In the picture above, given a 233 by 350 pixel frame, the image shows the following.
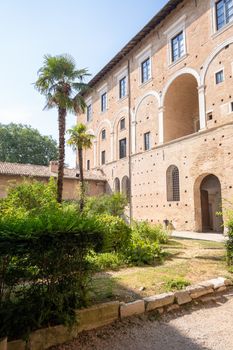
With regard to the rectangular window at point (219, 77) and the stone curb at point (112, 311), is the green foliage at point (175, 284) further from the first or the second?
the rectangular window at point (219, 77)

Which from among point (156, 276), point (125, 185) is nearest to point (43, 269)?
point (156, 276)

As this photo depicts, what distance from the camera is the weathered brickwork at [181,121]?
1689 centimetres

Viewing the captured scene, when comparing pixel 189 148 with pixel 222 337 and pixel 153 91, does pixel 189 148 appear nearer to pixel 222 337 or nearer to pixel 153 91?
pixel 153 91

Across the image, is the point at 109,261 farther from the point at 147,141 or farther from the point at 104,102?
the point at 104,102

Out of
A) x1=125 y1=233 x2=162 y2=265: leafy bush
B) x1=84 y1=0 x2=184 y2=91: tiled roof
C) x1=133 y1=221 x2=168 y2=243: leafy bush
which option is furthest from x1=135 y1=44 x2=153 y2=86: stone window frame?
x1=125 y1=233 x2=162 y2=265: leafy bush

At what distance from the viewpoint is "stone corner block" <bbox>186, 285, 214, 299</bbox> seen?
16.3 feet

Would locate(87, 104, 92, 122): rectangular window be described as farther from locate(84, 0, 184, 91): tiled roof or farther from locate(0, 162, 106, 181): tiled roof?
locate(0, 162, 106, 181): tiled roof

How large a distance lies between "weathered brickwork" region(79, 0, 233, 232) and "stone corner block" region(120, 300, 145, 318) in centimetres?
1027

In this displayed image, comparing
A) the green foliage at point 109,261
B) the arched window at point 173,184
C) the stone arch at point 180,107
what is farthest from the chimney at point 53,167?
the green foliage at point 109,261

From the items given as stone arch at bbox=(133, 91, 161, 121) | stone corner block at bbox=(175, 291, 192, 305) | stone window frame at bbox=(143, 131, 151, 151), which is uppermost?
stone arch at bbox=(133, 91, 161, 121)

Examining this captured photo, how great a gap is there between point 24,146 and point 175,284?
4033cm

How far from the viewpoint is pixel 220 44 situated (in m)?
17.2

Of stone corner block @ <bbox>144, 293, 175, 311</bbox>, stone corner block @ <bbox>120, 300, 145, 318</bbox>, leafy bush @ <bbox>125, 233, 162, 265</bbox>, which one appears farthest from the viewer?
leafy bush @ <bbox>125, 233, 162, 265</bbox>

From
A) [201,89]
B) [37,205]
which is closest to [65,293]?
[37,205]
